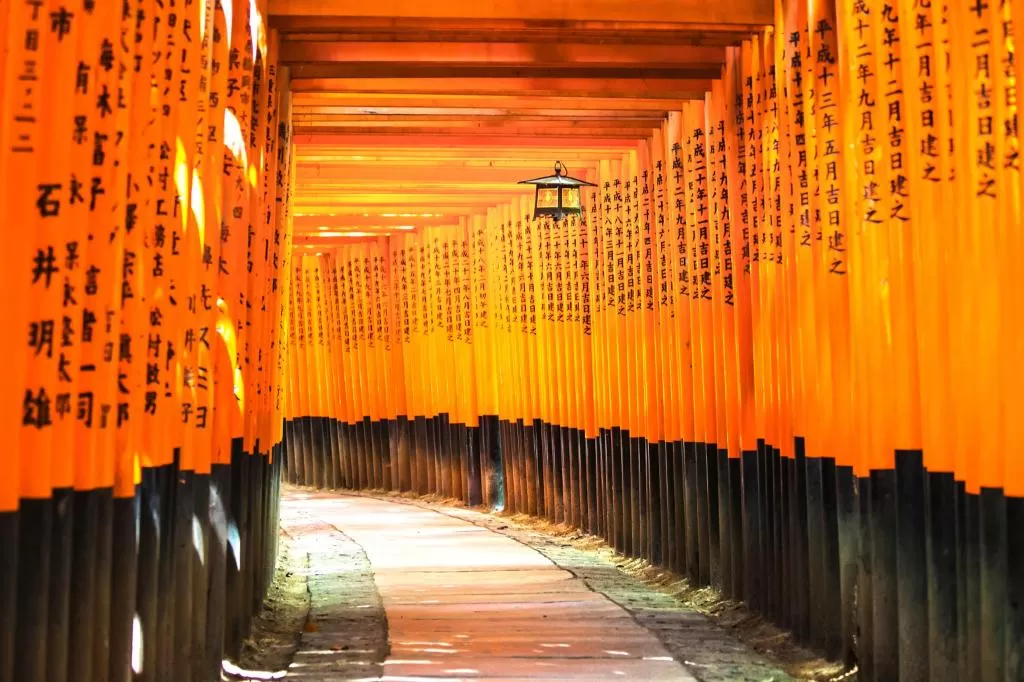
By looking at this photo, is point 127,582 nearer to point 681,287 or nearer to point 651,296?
point 681,287

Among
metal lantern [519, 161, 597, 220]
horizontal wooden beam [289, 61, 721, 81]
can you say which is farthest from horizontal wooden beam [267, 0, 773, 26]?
metal lantern [519, 161, 597, 220]

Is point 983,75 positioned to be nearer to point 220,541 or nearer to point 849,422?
point 849,422

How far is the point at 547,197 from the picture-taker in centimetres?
1093

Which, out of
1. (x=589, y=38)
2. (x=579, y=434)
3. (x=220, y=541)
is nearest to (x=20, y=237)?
(x=220, y=541)

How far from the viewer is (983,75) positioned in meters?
4.95

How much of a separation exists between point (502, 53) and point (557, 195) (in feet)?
6.78

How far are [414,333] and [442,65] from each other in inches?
343

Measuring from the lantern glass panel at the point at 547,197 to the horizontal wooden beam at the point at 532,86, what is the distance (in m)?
1.31

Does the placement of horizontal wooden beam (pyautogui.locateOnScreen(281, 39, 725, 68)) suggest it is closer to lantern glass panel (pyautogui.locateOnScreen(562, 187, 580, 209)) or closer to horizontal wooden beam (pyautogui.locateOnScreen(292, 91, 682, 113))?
horizontal wooden beam (pyautogui.locateOnScreen(292, 91, 682, 113))

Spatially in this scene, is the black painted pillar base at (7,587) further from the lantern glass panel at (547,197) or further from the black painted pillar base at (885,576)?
the lantern glass panel at (547,197)

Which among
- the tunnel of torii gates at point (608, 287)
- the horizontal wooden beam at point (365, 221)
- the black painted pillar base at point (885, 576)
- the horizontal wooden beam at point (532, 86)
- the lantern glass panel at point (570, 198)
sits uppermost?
the horizontal wooden beam at point (365, 221)

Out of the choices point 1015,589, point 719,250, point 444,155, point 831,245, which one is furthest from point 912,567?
point 444,155

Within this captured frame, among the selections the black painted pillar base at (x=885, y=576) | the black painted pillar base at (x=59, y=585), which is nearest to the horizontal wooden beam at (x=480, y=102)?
the black painted pillar base at (x=885, y=576)

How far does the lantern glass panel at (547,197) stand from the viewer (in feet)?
35.7
